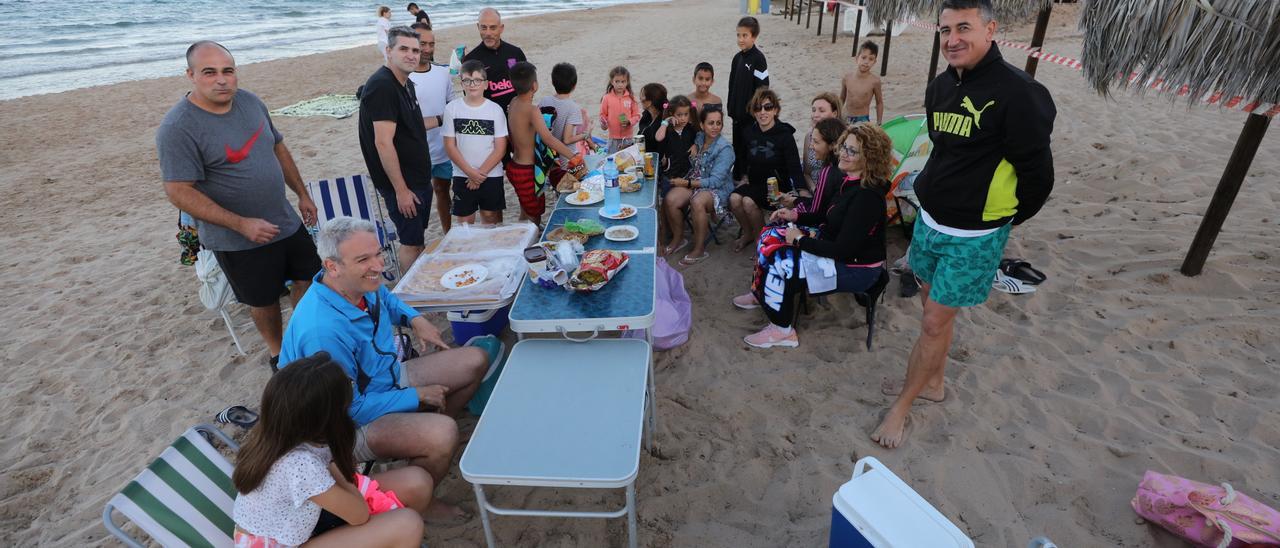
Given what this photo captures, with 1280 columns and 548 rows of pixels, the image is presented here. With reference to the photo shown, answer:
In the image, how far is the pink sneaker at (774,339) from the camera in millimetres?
3770

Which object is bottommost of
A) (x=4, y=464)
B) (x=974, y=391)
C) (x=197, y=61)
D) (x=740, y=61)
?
(x=4, y=464)

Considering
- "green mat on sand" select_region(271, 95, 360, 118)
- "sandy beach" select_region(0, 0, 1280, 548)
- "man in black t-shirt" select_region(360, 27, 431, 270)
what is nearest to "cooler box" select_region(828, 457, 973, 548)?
"sandy beach" select_region(0, 0, 1280, 548)

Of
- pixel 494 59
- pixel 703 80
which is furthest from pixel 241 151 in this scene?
pixel 703 80

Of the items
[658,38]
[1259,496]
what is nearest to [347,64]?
[658,38]

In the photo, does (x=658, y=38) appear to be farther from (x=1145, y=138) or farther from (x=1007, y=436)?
(x=1007, y=436)

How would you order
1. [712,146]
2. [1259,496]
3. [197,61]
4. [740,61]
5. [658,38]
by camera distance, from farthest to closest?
[658,38] → [740,61] → [712,146] → [197,61] → [1259,496]

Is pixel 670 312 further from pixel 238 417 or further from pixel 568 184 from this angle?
pixel 238 417

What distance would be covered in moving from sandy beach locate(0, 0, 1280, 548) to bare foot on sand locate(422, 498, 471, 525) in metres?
0.03

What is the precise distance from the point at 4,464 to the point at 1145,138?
378 inches

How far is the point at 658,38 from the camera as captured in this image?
1817 cm

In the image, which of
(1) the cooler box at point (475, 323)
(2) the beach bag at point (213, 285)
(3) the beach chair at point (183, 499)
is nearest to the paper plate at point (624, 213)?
(1) the cooler box at point (475, 323)

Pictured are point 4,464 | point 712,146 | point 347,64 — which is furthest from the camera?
point 347,64

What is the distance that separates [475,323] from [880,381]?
2.40m

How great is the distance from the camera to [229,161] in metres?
3.09
